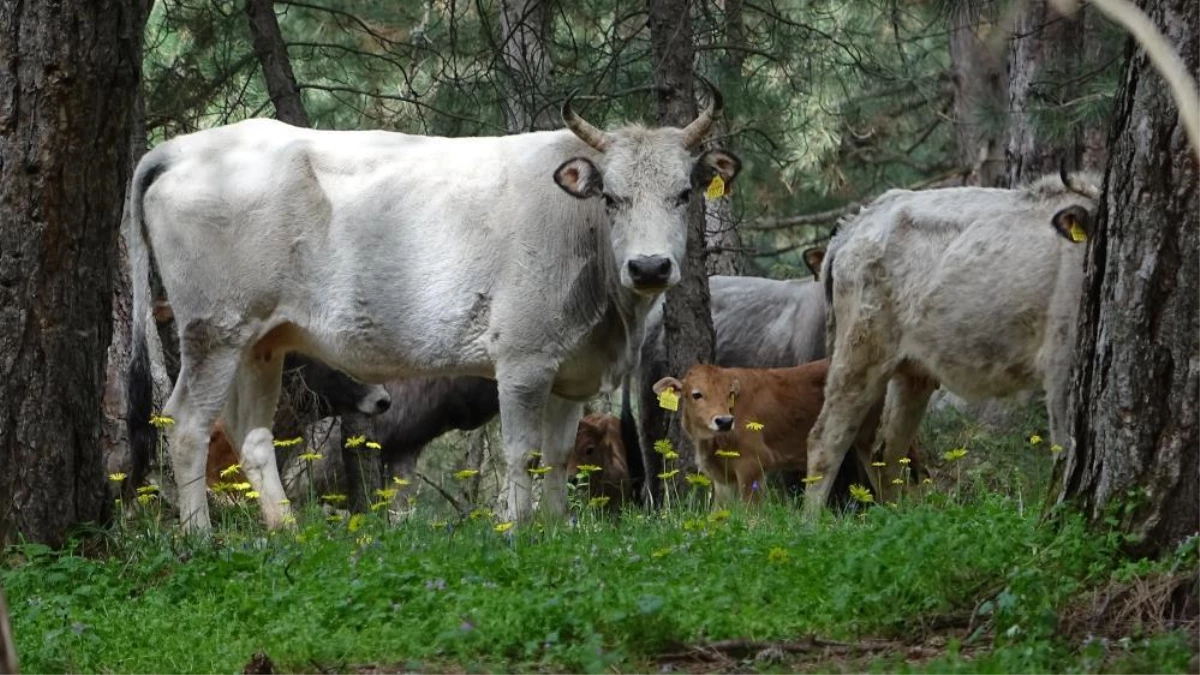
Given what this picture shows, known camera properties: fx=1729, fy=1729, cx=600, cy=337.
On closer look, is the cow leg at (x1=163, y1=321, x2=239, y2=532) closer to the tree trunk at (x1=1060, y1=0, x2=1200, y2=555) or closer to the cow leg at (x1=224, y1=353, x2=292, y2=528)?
the cow leg at (x1=224, y1=353, x2=292, y2=528)

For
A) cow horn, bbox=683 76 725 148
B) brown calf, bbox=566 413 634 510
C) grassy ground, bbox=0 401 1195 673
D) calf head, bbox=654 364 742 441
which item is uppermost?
cow horn, bbox=683 76 725 148

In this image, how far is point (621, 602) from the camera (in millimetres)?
5574

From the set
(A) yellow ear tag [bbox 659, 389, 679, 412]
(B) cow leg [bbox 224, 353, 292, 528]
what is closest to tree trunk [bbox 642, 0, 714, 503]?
(A) yellow ear tag [bbox 659, 389, 679, 412]

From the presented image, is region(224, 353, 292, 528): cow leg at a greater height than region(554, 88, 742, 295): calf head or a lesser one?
lesser

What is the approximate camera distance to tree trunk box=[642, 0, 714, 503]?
35.9 feet

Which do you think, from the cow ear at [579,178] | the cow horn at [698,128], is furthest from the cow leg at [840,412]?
the cow ear at [579,178]

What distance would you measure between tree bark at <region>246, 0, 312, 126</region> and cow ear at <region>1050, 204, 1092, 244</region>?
5908mm

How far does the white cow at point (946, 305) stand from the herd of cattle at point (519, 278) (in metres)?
0.01

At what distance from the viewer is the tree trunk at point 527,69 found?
1126 centimetres

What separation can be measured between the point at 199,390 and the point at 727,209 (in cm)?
625

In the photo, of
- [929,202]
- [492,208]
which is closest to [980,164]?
[929,202]

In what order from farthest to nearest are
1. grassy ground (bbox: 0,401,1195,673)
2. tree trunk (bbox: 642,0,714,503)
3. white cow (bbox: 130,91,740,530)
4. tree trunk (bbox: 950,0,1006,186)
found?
tree trunk (bbox: 950,0,1006,186) → tree trunk (bbox: 642,0,714,503) → white cow (bbox: 130,91,740,530) → grassy ground (bbox: 0,401,1195,673)

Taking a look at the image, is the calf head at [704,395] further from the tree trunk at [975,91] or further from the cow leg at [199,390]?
the tree trunk at [975,91]

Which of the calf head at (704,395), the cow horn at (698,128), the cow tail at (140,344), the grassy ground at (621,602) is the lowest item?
the grassy ground at (621,602)
